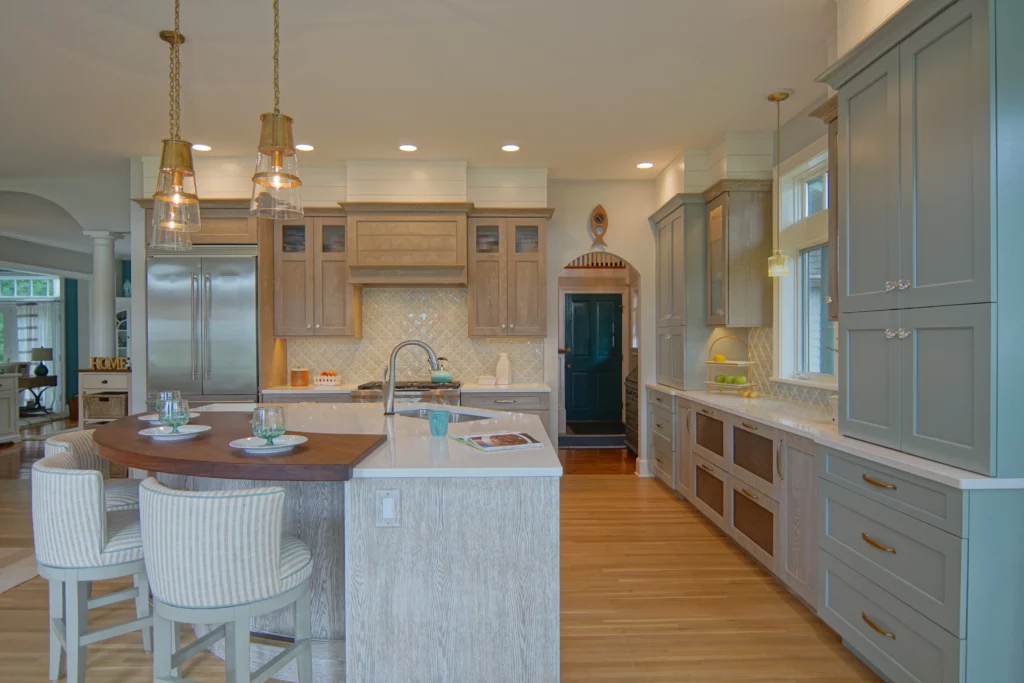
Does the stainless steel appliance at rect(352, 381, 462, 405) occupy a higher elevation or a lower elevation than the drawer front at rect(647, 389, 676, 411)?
higher

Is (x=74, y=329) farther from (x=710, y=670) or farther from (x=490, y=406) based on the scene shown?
(x=710, y=670)

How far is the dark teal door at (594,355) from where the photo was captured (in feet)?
31.8

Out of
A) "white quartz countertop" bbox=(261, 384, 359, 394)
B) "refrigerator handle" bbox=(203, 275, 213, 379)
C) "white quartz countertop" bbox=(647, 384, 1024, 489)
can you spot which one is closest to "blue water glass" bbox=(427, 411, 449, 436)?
"white quartz countertop" bbox=(647, 384, 1024, 489)

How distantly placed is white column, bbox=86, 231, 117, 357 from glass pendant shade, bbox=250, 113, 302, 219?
5981mm

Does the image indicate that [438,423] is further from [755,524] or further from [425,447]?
[755,524]

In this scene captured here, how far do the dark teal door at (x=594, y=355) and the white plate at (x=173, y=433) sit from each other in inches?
291

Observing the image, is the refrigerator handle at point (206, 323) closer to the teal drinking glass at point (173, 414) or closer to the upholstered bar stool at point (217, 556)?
the teal drinking glass at point (173, 414)

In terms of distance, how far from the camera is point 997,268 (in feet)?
6.22

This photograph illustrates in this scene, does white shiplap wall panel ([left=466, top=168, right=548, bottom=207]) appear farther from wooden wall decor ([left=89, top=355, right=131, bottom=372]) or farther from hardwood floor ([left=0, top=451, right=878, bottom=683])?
wooden wall decor ([left=89, top=355, right=131, bottom=372])

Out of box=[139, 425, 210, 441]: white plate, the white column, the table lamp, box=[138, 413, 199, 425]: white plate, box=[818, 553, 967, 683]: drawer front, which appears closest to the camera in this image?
box=[818, 553, 967, 683]: drawer front

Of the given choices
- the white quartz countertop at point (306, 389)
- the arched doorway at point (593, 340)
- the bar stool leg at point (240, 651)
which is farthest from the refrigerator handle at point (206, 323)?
the arched doorway at point (593, 340)

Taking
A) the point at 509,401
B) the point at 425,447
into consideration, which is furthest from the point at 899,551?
the point at 509,401

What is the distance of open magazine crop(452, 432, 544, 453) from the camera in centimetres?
237

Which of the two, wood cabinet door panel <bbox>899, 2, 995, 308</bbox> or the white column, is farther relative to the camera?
the white column
